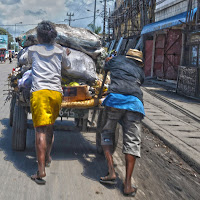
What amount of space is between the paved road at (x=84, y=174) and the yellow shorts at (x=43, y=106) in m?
0.73

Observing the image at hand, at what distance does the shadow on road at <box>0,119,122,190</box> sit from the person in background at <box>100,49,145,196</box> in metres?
0.32

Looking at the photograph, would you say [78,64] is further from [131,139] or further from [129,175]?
[129,175]

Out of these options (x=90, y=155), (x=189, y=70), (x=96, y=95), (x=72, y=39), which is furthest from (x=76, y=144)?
(x=189, y=70)

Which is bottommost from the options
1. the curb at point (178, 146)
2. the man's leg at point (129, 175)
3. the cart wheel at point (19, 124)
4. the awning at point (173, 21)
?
the curb at point (178, 146)

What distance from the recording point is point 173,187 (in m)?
4.00

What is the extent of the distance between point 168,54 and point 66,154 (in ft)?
60.1

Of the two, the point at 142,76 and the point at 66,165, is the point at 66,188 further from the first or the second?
the point at 142,76

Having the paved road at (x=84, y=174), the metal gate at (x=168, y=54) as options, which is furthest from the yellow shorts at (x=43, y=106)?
the metal gate at (x=168, y=54)

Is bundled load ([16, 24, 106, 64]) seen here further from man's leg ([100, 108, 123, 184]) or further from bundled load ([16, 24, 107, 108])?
man's leg ([100, 108, 123, 184])

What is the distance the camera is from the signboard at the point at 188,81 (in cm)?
1287

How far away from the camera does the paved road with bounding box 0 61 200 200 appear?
3.52 m

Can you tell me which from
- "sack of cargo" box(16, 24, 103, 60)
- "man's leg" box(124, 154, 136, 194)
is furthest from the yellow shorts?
"sack of cargo" box(16, 24, 103, 60)

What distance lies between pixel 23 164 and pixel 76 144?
142cm

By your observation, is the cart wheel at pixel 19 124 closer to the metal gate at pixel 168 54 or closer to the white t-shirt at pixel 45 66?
the white t-shirt at pixel 45 66
